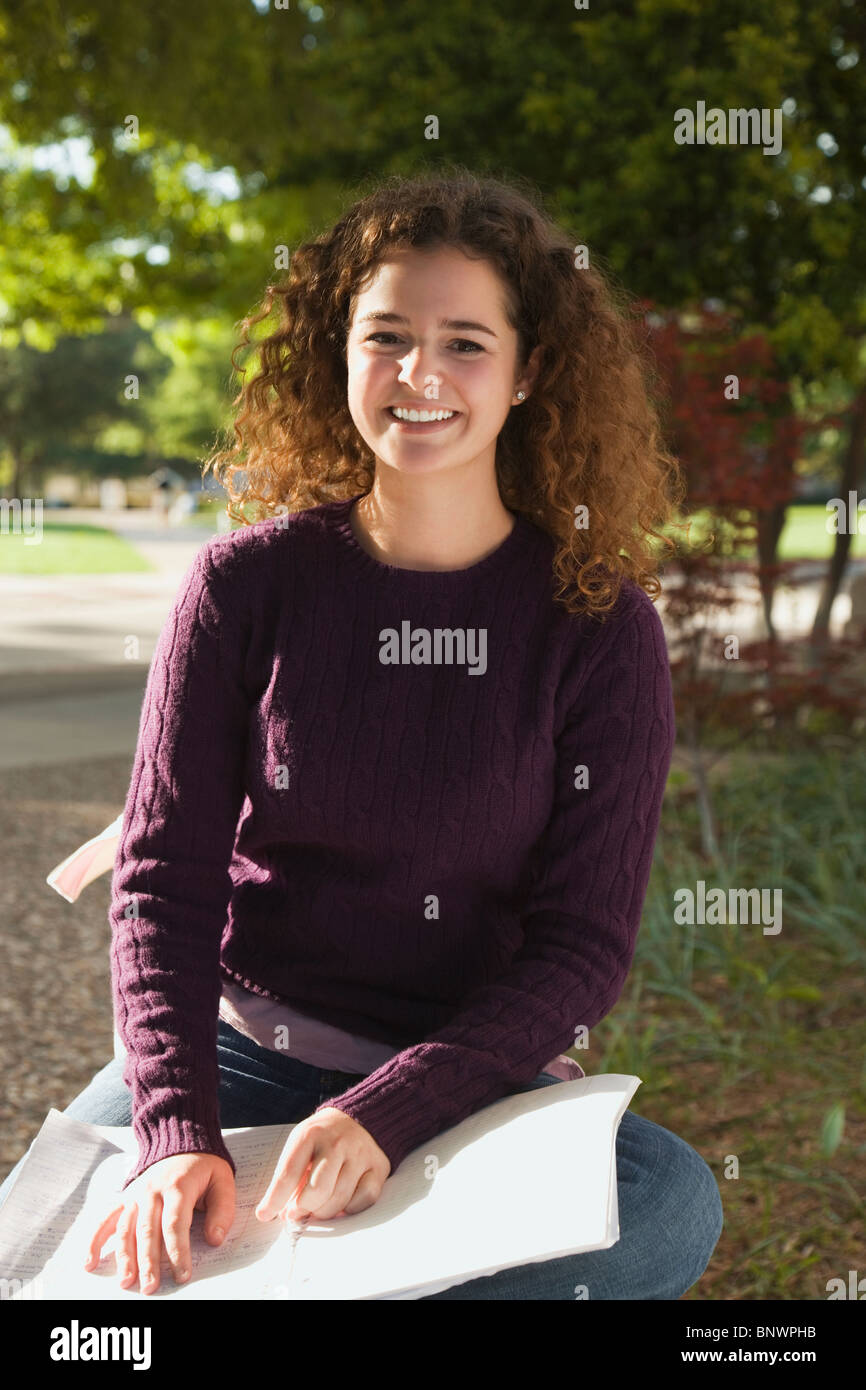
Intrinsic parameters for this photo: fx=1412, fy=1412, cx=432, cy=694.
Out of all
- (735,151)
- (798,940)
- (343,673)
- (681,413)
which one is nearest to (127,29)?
(735,151)

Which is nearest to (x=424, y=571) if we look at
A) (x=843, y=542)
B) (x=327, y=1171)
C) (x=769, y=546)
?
(x=327, y=1171)

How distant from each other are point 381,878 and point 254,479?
29.5 inches

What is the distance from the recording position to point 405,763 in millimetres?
1785

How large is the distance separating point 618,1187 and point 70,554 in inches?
888

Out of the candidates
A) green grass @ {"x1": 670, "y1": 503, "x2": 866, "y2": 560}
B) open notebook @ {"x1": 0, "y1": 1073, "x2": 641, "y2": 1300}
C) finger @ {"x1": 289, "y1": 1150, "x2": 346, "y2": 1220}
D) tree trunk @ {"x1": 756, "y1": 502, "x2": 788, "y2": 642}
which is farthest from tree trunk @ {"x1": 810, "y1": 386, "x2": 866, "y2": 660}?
finger @ {"x1": 289, "y1": 1150, "x2": 346, "y2": 1220}

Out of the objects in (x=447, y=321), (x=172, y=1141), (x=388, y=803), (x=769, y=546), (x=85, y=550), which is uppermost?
(x=85, y=550)

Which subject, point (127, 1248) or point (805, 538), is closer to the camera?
point (127, 1248)

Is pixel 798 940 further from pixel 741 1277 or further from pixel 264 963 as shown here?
pixel 264 963

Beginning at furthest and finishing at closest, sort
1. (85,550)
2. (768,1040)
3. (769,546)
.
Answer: (85,550), (769,546), (768,1040)

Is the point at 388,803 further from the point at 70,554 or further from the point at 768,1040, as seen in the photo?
the point at 70,554

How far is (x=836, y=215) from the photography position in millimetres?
6305

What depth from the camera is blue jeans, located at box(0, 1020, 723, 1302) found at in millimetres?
1487

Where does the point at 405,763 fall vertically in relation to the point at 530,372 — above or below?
below

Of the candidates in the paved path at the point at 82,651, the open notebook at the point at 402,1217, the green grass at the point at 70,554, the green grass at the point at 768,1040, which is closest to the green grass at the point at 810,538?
the paved path at the point at 82,651
